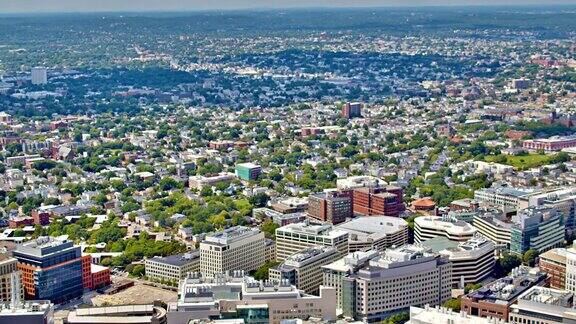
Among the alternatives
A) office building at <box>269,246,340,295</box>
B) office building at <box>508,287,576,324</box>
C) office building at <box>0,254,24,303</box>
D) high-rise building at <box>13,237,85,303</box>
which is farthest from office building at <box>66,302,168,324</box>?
office building at <box>508,287,576,324</box>

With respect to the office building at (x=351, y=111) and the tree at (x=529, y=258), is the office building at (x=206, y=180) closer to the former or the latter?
the tree at (x=529, y=258)

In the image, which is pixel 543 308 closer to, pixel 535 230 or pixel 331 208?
pixel 535 230

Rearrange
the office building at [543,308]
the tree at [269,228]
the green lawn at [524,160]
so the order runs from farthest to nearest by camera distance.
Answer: the green lawn at [524,160] < the tree at [269,228] < the office building at [543,308]

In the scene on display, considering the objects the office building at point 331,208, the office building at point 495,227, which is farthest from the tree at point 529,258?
the office building at point 331,208

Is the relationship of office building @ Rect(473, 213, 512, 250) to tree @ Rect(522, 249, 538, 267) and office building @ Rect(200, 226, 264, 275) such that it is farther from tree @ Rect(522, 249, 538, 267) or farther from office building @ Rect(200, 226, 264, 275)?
office building @ Rect(200, 226, 264, 275)

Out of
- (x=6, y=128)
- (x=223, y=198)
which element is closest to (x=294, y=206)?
(x=223, y=198)

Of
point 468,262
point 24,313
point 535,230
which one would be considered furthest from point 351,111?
point 24,313

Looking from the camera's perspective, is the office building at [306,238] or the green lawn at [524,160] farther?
the green lawn at [524,160]
